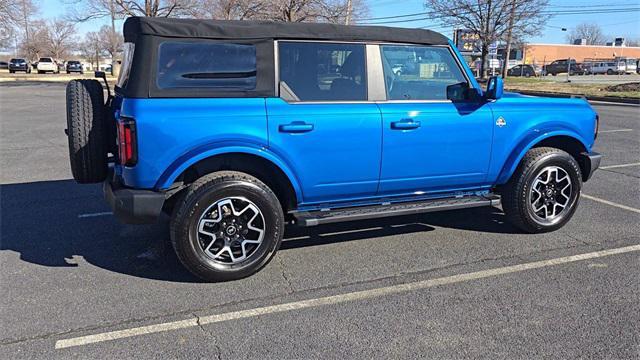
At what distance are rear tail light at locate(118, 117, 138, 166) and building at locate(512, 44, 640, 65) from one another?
3634 inches

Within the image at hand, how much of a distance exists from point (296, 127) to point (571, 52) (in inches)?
4199

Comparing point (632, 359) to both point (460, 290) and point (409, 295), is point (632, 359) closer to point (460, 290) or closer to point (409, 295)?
point (460, 290)

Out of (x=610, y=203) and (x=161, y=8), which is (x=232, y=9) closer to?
(x=161, y=8)

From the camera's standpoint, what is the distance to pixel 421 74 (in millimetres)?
4512

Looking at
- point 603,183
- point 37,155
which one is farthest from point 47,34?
point 603,183

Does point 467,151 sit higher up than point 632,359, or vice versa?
point 467,151

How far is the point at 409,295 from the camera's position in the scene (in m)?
3.64

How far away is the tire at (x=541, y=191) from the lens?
4.73 meters

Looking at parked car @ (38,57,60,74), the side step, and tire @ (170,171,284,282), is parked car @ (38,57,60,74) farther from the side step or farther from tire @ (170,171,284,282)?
Result: the side step

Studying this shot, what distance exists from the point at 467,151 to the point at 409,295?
154cm

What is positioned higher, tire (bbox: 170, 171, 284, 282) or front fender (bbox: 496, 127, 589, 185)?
front fender (bbox: 496, 127, 589, 185)

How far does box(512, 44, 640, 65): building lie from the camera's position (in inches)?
3578

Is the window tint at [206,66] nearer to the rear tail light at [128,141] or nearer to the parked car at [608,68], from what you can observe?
the rear tail light at [128,141]

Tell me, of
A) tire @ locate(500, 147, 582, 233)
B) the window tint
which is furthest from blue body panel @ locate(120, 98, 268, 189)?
tire @ locate(500, 147, 582, 233)
